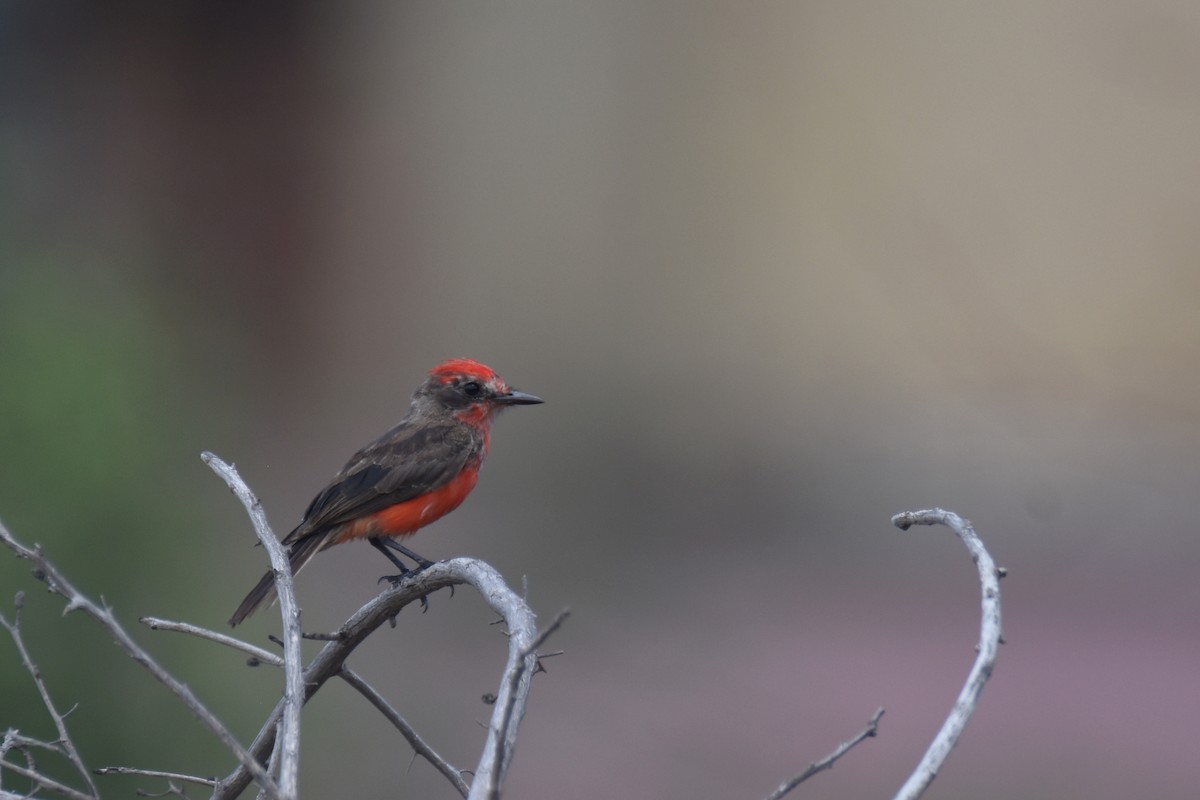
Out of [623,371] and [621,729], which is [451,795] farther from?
[623,371]

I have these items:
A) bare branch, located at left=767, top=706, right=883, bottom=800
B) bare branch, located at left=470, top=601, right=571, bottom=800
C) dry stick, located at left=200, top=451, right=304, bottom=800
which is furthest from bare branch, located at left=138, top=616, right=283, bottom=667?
bare branch, located at left=767, top=706, right=883, bottom=800

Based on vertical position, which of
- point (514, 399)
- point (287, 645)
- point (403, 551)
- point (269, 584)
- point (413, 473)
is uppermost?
point (287, 645)

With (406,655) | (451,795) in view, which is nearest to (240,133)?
(406,655)

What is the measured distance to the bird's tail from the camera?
3.83 meters

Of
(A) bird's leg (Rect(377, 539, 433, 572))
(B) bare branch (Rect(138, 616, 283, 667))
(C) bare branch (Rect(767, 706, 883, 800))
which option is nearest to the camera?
(C) bare branch (Rect(767, 706, 883, 800))

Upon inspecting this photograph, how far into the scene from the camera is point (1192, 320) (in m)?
9.67

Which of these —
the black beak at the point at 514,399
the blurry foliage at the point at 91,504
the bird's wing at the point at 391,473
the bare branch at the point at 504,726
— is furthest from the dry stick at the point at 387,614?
the blurry foliage at the point at 91,504

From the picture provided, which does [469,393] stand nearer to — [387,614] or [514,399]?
[514,399]

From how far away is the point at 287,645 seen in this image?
2148mm

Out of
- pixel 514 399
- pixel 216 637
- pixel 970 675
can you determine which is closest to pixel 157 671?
pixel 216 637

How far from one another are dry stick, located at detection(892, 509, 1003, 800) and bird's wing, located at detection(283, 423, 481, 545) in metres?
2.37

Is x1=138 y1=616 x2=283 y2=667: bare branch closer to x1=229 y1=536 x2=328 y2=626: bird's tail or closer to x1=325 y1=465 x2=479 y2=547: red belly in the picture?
x1=229 y1=536 x2=328 y2=626: bird's tail

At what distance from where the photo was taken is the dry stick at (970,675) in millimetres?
1900

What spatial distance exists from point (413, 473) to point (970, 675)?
2.67 metres
